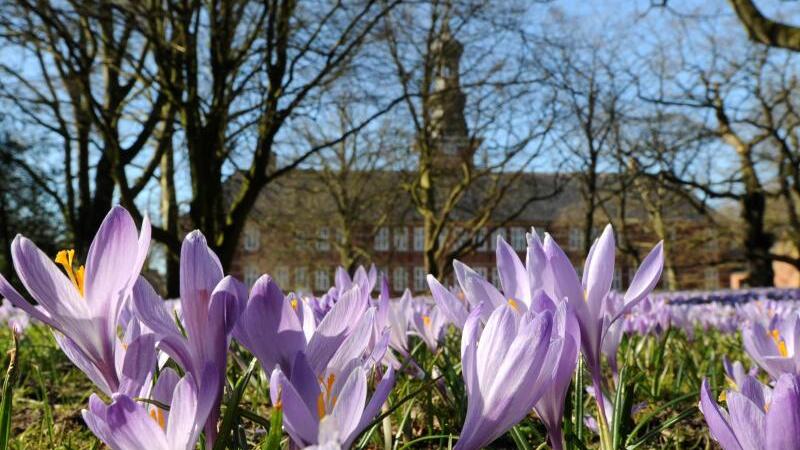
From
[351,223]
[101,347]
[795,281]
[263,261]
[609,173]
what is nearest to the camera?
[101,347]

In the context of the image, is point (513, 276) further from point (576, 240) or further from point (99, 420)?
point (576, 240)

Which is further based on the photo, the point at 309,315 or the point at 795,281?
the point at 795,281

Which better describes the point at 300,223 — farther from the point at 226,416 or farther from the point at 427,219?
the point at 226,416

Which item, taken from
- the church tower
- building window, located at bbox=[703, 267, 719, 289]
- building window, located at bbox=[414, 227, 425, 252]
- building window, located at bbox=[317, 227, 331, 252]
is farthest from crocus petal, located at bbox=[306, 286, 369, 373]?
building window, located at bbox=[703, 267, 719, 289]

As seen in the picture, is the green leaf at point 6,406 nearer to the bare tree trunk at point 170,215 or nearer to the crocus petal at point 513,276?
the crocus petal at point 513,276

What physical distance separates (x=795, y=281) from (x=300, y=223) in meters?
24.2

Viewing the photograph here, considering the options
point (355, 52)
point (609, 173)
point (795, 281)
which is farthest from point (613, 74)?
point (795, 281)

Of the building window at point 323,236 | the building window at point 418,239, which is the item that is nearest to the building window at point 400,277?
the building window at point 418,239

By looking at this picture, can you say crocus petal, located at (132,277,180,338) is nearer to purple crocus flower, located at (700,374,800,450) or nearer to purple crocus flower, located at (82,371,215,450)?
purple crocus flower, located at (82,371,215,450)

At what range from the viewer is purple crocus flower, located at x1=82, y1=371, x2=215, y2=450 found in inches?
20.7

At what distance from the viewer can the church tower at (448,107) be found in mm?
12820

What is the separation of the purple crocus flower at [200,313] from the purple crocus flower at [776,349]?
32.1 inches

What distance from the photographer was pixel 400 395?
1.69 metres

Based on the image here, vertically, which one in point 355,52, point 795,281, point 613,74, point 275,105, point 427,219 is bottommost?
point 795,281
